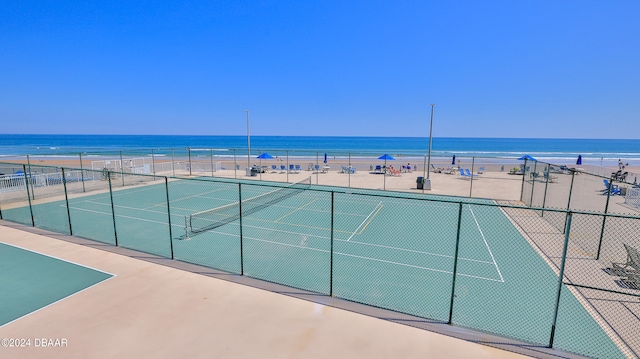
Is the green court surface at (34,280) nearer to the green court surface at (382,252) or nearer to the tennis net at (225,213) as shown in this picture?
the green court surface at (382,252)

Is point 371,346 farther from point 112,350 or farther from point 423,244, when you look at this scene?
point 423,244

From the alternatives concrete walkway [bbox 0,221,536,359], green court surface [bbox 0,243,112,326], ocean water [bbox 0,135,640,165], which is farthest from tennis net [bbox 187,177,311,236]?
ocean water [bbox 0,135,640,165]

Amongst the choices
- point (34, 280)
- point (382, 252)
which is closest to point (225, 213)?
→ point (34, 280)

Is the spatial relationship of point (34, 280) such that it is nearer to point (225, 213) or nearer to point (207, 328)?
point (207, 328)

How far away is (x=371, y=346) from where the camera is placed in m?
5.61

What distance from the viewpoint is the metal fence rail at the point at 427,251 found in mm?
6922

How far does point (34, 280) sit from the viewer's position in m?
8.05

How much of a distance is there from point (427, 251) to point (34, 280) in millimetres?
11743

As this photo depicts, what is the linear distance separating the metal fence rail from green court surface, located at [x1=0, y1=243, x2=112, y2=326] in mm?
1772

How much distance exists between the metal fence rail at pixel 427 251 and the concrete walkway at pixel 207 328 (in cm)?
97

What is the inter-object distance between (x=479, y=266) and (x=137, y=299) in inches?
384

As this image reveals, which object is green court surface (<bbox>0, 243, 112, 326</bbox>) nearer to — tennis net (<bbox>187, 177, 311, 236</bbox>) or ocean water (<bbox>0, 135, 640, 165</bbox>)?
tennis net (<bbox>187, 177, 311, 236</bbox>)

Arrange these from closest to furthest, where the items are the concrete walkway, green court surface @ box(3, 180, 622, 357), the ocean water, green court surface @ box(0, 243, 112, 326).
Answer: the concrete walkway
green court surface @ box(0, 243, 112, 326)
green court surface @ box(3, 180, 622, 357)
the ocean water

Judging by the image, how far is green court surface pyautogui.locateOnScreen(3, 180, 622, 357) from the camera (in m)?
7.32
